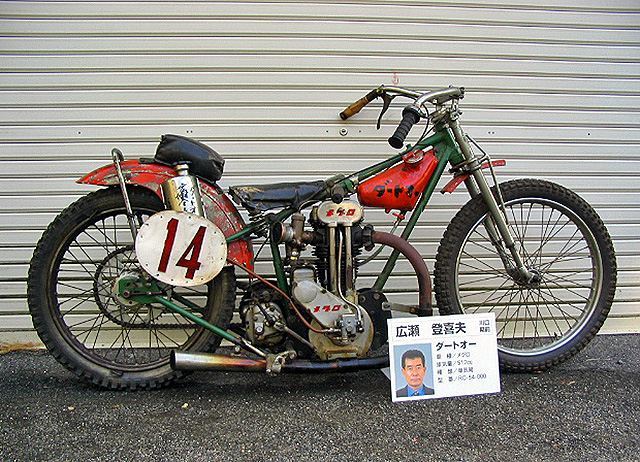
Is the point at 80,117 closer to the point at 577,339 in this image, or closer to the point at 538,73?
the point at 538,73

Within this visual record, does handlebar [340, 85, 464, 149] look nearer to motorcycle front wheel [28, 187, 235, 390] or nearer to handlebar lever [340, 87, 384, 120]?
handlebar lever [340, 87, 384, 120]

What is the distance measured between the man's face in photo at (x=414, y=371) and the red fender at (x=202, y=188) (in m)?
0.84

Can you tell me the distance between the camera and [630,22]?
2996 millimetres

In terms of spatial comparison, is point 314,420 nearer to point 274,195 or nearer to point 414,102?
point 274,195

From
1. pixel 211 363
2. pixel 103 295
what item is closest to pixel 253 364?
pixel 211 363

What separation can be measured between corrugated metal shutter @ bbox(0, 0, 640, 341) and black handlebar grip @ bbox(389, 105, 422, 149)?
2.56 ft

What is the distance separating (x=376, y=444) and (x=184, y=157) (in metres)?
1.46

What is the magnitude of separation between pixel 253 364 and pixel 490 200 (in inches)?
54.0

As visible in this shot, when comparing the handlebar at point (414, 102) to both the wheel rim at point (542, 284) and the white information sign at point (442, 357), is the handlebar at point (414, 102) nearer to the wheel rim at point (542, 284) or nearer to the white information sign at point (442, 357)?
the white information sign at point (442, 357)

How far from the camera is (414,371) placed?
6.72ft

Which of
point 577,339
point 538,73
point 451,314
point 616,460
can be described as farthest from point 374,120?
point 616,460

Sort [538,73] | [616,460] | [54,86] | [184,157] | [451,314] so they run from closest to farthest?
[616,460]
[184,157]
[451,314]
[54,86]
[538,73]

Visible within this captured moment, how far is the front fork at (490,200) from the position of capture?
7.48ft

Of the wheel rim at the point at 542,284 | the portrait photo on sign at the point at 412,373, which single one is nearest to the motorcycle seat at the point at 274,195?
the portrait photo on sign at the point at 412,373
